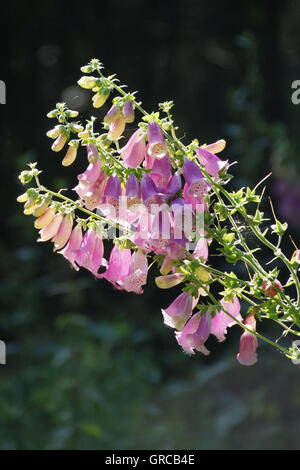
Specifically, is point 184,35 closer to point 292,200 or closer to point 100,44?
point 100,44

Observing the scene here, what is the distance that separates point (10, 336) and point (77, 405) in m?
0.36

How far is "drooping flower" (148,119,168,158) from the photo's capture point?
542 millimetres

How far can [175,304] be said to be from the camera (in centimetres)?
59

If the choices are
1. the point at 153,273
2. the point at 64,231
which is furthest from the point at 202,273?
the point at 153,273

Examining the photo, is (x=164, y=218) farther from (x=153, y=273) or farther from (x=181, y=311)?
(x=153, y=273)

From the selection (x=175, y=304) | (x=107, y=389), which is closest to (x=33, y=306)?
(x=107, y=389)

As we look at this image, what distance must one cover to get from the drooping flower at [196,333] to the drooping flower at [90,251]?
0.10 meters

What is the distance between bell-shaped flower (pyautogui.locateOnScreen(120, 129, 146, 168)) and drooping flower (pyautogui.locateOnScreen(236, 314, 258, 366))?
6.7 inches

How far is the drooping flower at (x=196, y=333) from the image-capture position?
574 mm

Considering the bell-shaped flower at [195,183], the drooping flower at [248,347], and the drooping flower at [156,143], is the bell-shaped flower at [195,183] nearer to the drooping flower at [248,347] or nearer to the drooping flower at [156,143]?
the drooping flower at [156,143]

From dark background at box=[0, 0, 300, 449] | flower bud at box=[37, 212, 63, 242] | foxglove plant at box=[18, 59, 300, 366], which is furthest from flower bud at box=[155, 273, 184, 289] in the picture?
dark background at box=[0, 0, 300, 449]

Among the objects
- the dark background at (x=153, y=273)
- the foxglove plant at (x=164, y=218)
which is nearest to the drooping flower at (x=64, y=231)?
the foxglove plant at (x=164, y=218)

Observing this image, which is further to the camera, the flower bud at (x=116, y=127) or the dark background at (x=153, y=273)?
the dark background at (x=153, y=273)

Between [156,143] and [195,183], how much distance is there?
0.15 feet
